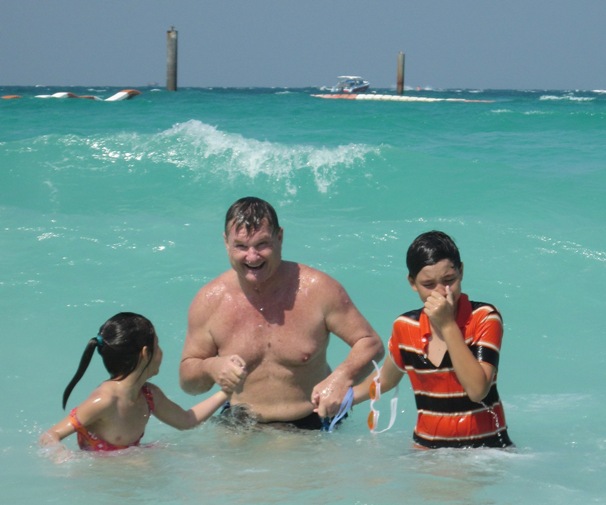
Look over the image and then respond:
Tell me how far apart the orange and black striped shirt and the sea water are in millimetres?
93

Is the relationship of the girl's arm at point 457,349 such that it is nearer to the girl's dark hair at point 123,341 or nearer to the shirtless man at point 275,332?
Answer: the shirtless man at point 275,332

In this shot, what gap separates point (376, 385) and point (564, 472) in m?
0.85

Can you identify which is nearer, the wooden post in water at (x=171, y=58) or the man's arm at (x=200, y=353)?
the man's arm at (x=200, y=353)

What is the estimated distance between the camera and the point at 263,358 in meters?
4.48

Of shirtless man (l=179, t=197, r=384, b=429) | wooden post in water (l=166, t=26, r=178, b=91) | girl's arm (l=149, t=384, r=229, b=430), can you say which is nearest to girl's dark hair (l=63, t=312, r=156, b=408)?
girl's arm (l=149, t=384, r=229, b=430)

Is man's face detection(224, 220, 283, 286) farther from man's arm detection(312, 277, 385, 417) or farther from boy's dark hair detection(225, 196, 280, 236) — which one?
man's arm detection(312, 277, 385, 417)

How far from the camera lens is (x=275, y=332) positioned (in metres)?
4.45

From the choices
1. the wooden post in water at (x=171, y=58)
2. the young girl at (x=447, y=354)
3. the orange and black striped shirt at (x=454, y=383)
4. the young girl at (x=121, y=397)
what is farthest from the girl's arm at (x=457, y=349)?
the wooden post in water at (x=171, y=58)

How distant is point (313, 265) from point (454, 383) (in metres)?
5.03

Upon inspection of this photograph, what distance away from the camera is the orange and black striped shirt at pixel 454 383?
3.69m

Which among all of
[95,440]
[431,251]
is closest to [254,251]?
[431,251]

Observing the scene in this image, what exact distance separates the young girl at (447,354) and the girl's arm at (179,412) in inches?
30.5

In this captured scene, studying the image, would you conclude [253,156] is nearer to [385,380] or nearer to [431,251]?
[385,380]

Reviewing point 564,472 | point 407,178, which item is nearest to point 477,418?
point 564,472
